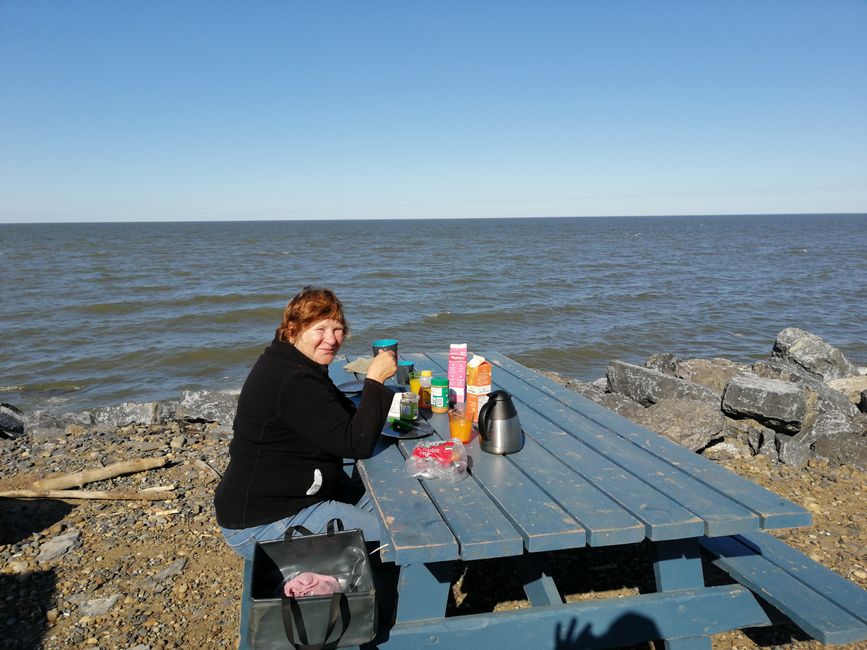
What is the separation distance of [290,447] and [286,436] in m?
0.05

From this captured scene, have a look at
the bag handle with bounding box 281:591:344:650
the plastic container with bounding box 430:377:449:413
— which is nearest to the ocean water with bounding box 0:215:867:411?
the plastic container with bounding box 430:377:449:413

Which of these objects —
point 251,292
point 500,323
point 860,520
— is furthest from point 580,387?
point 251,292

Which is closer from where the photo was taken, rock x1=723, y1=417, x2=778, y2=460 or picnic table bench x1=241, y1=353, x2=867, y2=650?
picnic table bench x1=241, y1=353, x2=867, y2=650

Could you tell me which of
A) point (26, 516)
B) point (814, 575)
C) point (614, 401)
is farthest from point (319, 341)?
point (614, 401)

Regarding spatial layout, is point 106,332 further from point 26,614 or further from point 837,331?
point 837,331

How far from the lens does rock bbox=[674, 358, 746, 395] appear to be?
707 cm

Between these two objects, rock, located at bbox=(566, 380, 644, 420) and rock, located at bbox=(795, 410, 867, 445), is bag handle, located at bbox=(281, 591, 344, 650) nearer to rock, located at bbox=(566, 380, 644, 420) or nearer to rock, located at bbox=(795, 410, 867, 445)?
rock, located at bbox=(566, 380, 644, 420)

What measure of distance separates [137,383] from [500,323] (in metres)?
7.80

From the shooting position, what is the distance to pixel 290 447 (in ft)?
8.15

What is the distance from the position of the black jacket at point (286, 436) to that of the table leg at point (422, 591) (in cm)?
48

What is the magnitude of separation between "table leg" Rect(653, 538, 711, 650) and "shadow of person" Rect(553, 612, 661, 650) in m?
0.16

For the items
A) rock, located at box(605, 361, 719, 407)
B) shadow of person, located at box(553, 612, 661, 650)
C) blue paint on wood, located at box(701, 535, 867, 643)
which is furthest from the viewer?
rock, located at box(605, 361, 719, 407)

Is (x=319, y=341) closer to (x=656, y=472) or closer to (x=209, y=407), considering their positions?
Result: (x=656, y=472)

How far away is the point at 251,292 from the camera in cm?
1859
